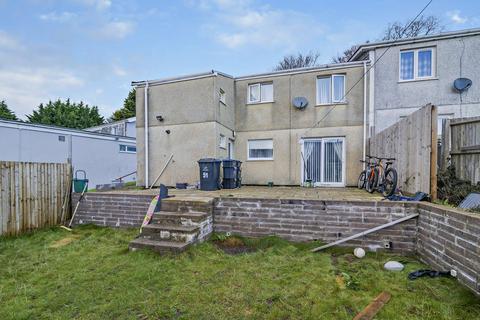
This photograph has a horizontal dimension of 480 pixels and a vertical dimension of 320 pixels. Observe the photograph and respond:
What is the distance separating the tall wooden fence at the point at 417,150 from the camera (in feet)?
13.7

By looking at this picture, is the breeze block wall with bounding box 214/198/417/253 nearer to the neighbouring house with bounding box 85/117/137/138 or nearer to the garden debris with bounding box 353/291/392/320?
the garden debris with bounding box 353/291/392/320

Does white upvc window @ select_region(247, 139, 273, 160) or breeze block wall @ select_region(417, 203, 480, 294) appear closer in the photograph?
breeze block wall @ select_region(417, 203, 480, 294)

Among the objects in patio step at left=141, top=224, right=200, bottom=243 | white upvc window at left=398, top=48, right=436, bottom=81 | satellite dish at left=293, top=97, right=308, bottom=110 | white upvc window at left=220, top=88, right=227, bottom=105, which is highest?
white upvc window at left=398, top=48, right=436, bottom=81

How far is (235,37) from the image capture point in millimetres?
13055

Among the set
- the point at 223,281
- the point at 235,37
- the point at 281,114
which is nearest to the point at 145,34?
A: the point at 235,37

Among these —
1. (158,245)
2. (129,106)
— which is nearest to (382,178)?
(158,245)

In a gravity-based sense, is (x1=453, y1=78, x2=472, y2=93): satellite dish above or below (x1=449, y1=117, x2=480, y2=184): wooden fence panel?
above

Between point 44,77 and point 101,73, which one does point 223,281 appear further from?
point 44,77

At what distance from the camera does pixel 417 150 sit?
4.66 m

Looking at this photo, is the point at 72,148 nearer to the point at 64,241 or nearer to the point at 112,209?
the point at 112,209

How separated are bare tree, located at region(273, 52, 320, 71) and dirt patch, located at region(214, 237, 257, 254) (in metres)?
23.4

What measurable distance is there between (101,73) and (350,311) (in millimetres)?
20040

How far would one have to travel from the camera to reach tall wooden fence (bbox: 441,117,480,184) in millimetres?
4711

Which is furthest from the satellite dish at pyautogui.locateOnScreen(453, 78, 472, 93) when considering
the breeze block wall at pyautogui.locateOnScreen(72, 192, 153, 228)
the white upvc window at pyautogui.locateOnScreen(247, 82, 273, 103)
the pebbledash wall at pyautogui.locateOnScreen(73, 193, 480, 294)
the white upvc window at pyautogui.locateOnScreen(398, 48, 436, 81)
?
the breeze block wall at pyautogui.locateOnScreen(72, 192, 153, 228)
